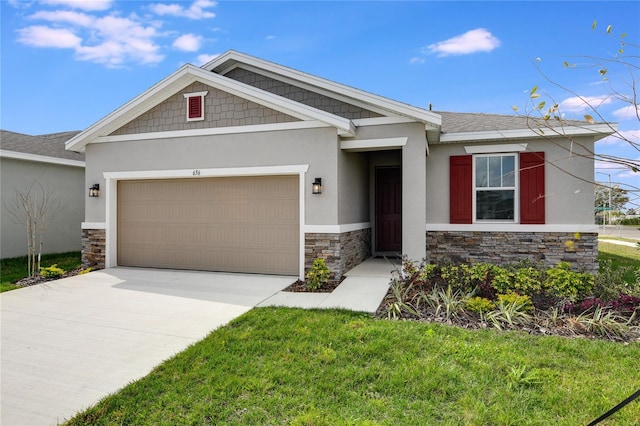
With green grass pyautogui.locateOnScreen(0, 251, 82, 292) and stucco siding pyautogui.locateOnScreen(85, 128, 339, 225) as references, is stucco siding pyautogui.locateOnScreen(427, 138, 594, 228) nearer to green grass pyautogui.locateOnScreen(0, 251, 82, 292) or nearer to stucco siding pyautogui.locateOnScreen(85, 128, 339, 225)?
stucco siding pyautogui.locateOnScreen(85, 128, 339, 225)

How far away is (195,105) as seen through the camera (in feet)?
28.5

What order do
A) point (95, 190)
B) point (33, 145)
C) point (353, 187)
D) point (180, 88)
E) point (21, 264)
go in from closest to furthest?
1. point (180, 88)
2. point (353, 187)
3. point (95, 190)
4. point (21, 264)
5. point (33, 145)

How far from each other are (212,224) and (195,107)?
283 cm

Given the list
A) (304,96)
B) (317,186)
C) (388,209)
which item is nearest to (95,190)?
(304,96)

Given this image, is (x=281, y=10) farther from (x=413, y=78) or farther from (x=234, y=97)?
(x=413, y=78)

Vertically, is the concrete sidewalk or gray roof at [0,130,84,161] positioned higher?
gray roof at [0,130,84,161]

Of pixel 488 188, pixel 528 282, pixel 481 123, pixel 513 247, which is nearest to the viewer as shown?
pixel 528 282

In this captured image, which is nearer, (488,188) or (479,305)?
(479,305)

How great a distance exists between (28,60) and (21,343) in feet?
29.9

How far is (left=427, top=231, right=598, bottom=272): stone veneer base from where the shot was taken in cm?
859

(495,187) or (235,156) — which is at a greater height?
(235,156)

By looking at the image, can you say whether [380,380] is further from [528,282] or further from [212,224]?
[212,224]

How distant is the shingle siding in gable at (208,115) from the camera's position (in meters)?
8.22

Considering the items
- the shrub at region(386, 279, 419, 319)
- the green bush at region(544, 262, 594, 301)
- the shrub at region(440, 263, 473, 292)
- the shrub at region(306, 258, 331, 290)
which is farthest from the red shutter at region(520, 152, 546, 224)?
the shrub at region(306, 258, 331, 290)
